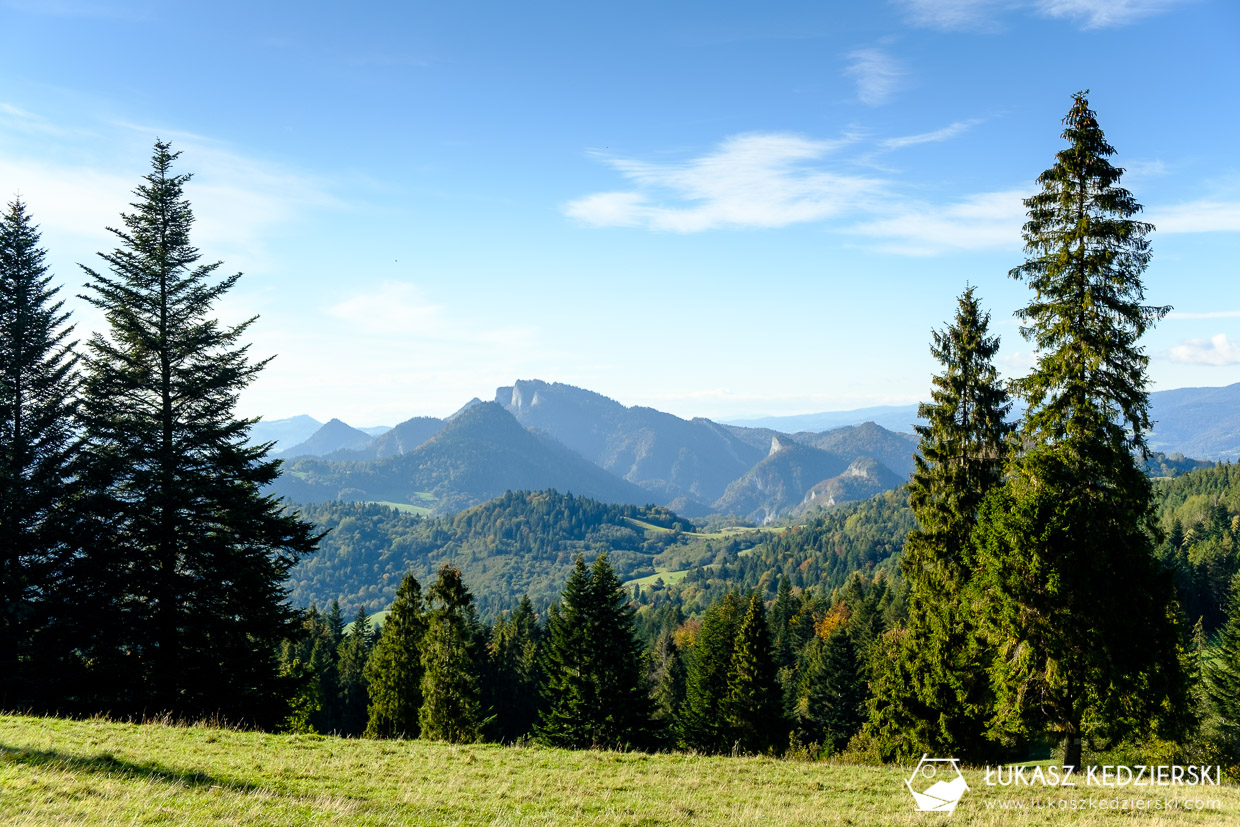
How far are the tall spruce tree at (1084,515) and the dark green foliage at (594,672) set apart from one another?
851 inches

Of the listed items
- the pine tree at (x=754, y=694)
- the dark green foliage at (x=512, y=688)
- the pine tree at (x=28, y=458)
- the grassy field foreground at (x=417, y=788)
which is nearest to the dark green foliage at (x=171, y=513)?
the pine tree at (x=28, y=458)

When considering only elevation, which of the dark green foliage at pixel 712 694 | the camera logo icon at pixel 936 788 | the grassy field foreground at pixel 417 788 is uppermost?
the grassy field foreground at pixel 417 788

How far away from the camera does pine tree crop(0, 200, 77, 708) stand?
60.3 feet

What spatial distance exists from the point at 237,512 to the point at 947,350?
2347cm

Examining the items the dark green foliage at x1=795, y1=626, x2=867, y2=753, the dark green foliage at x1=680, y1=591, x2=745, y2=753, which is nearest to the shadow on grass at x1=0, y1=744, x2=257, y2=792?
the dark green foliage at x1=680, y1=591, x2=745, y2=753

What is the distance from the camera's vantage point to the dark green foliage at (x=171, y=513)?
19125mm

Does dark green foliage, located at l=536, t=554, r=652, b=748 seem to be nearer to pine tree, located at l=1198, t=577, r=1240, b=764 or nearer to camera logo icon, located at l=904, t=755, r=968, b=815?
camera logo icon, located at l=904, t=755, r=968, b=815

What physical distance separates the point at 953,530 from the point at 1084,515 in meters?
5.71

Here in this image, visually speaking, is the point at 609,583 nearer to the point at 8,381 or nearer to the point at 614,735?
the point at 614,735

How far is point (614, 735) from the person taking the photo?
3591cm

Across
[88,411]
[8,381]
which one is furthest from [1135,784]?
[8,381]

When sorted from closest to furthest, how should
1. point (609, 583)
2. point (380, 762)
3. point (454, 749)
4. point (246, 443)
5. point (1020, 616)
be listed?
1. point (380, 762)
2. point (454, 749)
3. point (1020, 616)
4. point (246, 443)
5. point (609, 583)

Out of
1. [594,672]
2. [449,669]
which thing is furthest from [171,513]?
[594,672]

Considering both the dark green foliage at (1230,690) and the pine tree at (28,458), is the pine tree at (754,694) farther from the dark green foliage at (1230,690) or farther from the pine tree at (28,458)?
the pine tree at (28,458)
